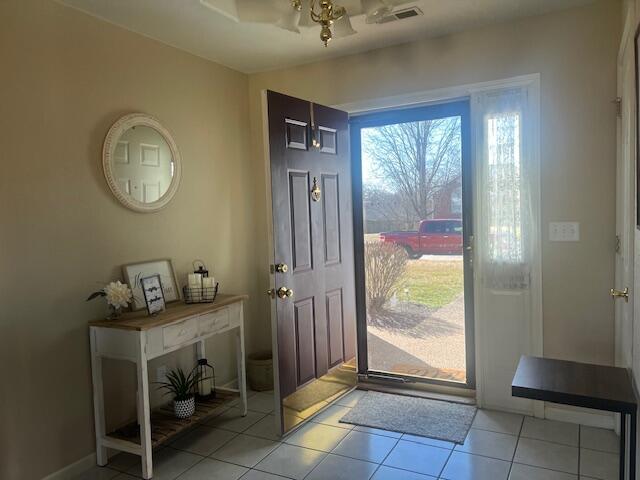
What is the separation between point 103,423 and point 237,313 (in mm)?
972

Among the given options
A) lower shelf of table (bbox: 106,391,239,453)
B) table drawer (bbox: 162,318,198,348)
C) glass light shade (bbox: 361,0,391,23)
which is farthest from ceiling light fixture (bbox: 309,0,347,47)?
lower shelf of table (bbox: 106,391,239,453)

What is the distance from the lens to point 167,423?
2.79m

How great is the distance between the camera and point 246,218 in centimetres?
386

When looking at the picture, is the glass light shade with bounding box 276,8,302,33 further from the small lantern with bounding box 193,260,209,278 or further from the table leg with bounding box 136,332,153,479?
the table leg with bounding box 136,332,153,479

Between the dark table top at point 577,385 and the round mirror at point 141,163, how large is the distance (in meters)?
2.25

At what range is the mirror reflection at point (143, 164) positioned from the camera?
278 centimetres

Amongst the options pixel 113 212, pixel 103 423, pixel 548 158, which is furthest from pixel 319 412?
pixel 548 158

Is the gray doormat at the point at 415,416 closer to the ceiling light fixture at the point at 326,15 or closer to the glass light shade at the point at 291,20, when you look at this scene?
the ceiling light fixture at the point at 326,15

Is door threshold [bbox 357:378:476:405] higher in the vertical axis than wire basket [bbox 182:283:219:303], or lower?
lower

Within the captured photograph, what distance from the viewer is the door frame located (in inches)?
128

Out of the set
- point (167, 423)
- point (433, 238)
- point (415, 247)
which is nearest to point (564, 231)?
point (433, 238)

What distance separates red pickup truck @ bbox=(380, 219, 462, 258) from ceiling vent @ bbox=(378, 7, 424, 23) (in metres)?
1.33

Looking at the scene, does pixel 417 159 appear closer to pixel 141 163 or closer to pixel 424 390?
pixel 424 390

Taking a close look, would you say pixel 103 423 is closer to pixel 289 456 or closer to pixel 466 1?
pixel 289 456
